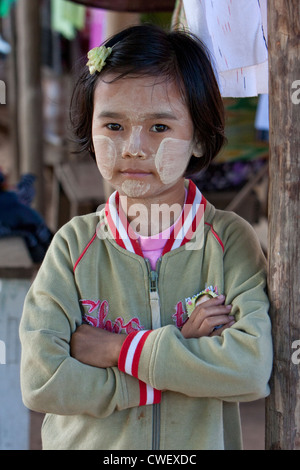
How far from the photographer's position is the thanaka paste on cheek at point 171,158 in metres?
1.85

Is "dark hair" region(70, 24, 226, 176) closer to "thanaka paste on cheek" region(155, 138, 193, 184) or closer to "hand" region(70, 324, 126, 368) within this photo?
"thanaka paste on cheek" region(155, 138, 193, 184)

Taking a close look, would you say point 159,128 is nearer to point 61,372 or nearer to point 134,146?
point 134,146

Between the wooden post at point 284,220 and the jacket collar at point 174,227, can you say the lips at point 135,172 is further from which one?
the wooden post at point 284,220

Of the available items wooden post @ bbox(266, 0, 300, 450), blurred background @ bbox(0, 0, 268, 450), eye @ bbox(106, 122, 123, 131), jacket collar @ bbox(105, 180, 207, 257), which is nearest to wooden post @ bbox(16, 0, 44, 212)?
blurred background @ bbox(0, 0, 268, 450)

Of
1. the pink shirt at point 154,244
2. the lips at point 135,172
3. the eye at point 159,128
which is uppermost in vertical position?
the eye at point 159,128

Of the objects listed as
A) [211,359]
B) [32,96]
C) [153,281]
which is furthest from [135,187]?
[32,96]

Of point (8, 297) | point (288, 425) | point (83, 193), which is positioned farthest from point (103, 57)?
point (83, 193)

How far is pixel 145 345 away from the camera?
177cm

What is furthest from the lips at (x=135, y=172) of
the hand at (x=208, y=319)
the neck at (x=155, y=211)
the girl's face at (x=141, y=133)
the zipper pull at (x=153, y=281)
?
the hand at (x=208, y=319)

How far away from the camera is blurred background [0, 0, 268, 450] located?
11.6ft

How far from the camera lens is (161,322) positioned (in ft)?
6.22

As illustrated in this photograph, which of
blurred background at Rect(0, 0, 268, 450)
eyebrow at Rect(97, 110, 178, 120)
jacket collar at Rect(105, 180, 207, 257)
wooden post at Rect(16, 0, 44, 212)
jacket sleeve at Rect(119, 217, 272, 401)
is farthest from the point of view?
wooden post at Rect(16, 0, 44, 212)

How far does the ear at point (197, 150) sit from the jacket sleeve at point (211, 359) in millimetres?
452

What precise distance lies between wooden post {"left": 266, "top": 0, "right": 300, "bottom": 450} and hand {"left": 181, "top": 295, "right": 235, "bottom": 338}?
0.49ft
